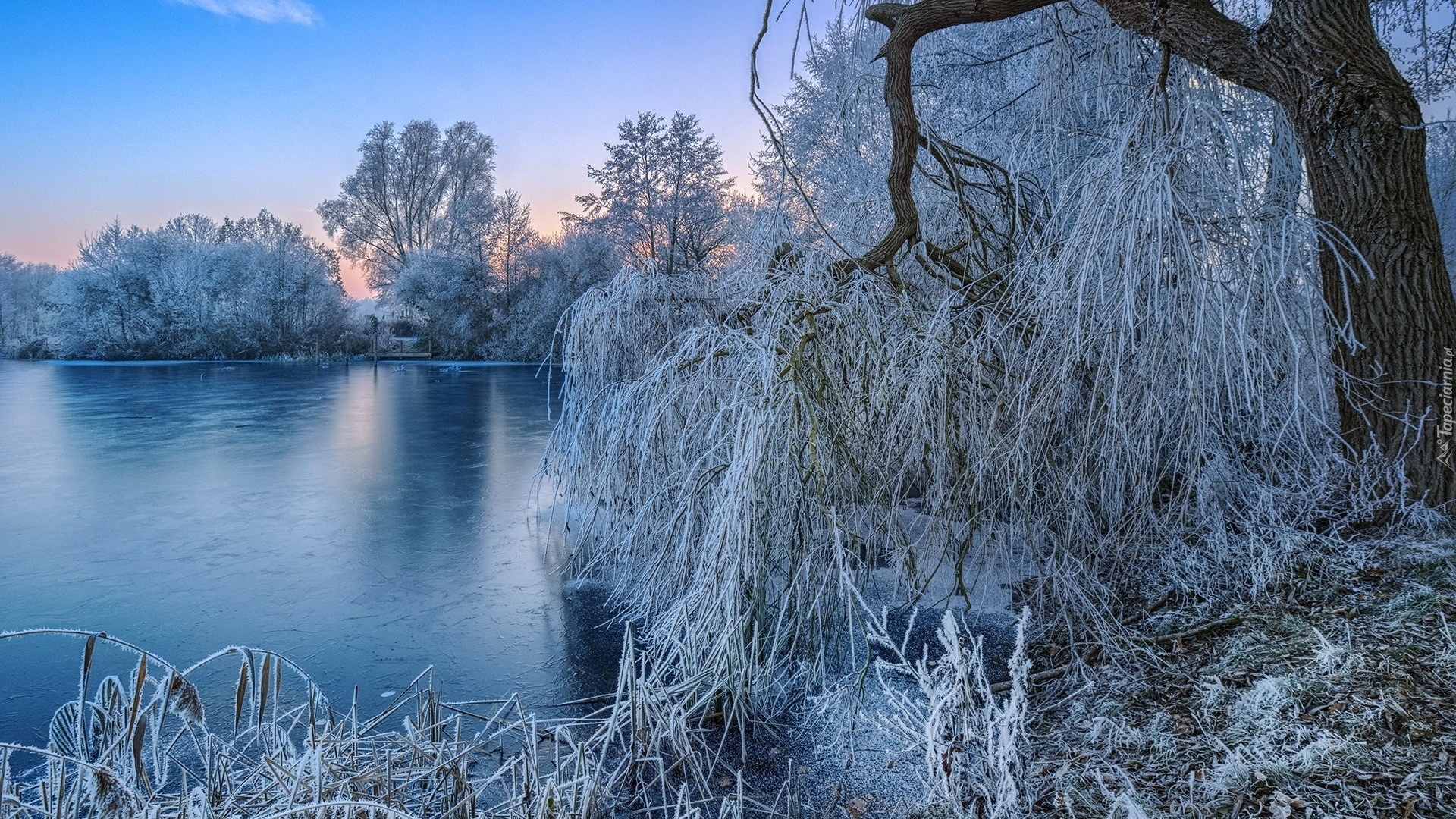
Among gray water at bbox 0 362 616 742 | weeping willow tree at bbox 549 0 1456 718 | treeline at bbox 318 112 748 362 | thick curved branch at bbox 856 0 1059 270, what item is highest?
treeline at bbox 318 112 748 362

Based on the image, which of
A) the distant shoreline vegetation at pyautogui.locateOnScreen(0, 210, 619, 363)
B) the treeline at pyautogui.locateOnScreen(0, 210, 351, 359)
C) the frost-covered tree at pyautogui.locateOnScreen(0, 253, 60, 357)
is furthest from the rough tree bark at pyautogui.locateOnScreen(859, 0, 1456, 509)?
the frost-covered tree at pyautogui.locateOnScreen(0, 253, 60, 357)

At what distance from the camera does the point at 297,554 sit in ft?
14.4

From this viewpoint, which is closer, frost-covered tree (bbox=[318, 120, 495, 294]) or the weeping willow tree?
the weeping willow tree

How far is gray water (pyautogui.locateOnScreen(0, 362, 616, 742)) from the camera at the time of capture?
9.82ft

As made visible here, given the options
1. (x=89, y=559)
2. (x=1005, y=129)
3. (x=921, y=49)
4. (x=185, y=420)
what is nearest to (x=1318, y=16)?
(x=1005, y=129)

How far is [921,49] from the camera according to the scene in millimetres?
6074

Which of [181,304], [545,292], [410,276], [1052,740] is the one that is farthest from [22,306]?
[1052,740]

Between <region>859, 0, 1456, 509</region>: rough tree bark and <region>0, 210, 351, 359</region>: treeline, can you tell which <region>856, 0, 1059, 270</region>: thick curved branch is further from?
<region>0, 210, 351, 359</region>: treeline

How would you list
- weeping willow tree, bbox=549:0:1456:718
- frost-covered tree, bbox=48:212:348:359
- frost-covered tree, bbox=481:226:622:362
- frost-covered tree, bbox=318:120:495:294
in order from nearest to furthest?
1. weeping willow tree, bbox=549:0:1456:718
2. frost-covered tree, bbox=48:212:348:359
3. frost-covered tree, bbox=481:226:622:362
4. frost-covered tree, bbox=318:120:495:294

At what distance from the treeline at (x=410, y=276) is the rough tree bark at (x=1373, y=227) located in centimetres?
1652

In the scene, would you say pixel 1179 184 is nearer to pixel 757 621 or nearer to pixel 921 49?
pixel 757 621

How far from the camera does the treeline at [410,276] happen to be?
72.2 ft

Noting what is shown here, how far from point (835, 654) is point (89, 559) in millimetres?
4175

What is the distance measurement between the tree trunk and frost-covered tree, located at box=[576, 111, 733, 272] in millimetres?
19044
